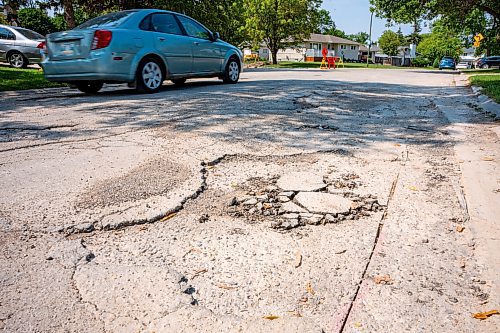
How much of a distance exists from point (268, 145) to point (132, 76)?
439 centimetres

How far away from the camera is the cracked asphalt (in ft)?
5.19

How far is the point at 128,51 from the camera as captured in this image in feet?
23.3

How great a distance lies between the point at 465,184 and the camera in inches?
118

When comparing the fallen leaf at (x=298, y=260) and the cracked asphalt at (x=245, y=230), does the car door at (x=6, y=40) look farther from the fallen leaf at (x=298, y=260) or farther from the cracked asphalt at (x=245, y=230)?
the fallen leaf at (x=298, y=260)

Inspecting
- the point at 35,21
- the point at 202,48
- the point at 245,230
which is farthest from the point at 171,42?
the point at 35,21

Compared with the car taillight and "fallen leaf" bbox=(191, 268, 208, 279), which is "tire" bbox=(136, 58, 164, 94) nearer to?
the car taillight

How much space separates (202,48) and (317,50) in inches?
3009

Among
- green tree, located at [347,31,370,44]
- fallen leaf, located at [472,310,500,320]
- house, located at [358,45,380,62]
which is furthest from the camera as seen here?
green tree, located at [347,31,370,44]

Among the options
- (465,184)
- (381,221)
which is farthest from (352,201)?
(465,184)

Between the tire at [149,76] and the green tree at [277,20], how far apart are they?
35.7 metres

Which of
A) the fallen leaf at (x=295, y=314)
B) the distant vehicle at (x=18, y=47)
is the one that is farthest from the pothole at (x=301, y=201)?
the distant vehicle at (x=18, y=47)

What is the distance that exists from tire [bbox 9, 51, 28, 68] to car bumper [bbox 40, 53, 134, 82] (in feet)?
29.6

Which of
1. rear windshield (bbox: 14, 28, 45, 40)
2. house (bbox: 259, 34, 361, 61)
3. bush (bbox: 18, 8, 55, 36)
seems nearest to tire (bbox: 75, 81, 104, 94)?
rear windshield (bbox: 14, 28, 45, 40)

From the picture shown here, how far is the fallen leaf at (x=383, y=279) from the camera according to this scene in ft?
5.84
